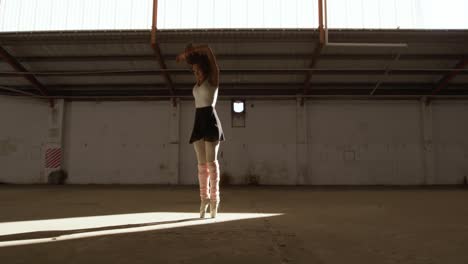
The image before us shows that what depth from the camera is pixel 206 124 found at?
267 centimetres

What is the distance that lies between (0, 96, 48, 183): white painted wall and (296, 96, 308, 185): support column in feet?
26.1

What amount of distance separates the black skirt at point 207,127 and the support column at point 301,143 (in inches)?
304

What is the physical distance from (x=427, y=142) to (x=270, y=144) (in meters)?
4.83

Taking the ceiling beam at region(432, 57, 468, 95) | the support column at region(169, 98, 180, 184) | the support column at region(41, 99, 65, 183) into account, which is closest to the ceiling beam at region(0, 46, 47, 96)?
the support column at region(41, 99, 65, 183)

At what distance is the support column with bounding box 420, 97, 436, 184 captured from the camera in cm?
1002

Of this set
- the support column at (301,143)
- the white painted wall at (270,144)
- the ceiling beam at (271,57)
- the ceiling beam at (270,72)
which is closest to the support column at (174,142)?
the white painted wall at (270,144)

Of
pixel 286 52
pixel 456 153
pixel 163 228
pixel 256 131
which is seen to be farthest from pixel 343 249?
pixel 456 153

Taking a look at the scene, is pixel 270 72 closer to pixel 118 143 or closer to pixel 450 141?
pixel 118 143

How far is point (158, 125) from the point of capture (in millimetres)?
10391

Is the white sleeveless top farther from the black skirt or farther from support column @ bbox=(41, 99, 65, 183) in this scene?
support column @ bbox=(41, 99, 65, 183)

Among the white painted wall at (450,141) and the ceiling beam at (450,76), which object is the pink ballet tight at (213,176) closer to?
the ceiling beam at (450,76)

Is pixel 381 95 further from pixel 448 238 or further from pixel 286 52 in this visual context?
pixel 448 238

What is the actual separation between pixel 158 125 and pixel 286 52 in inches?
183

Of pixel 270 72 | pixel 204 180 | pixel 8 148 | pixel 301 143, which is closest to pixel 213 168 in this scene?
pixel 204 180
